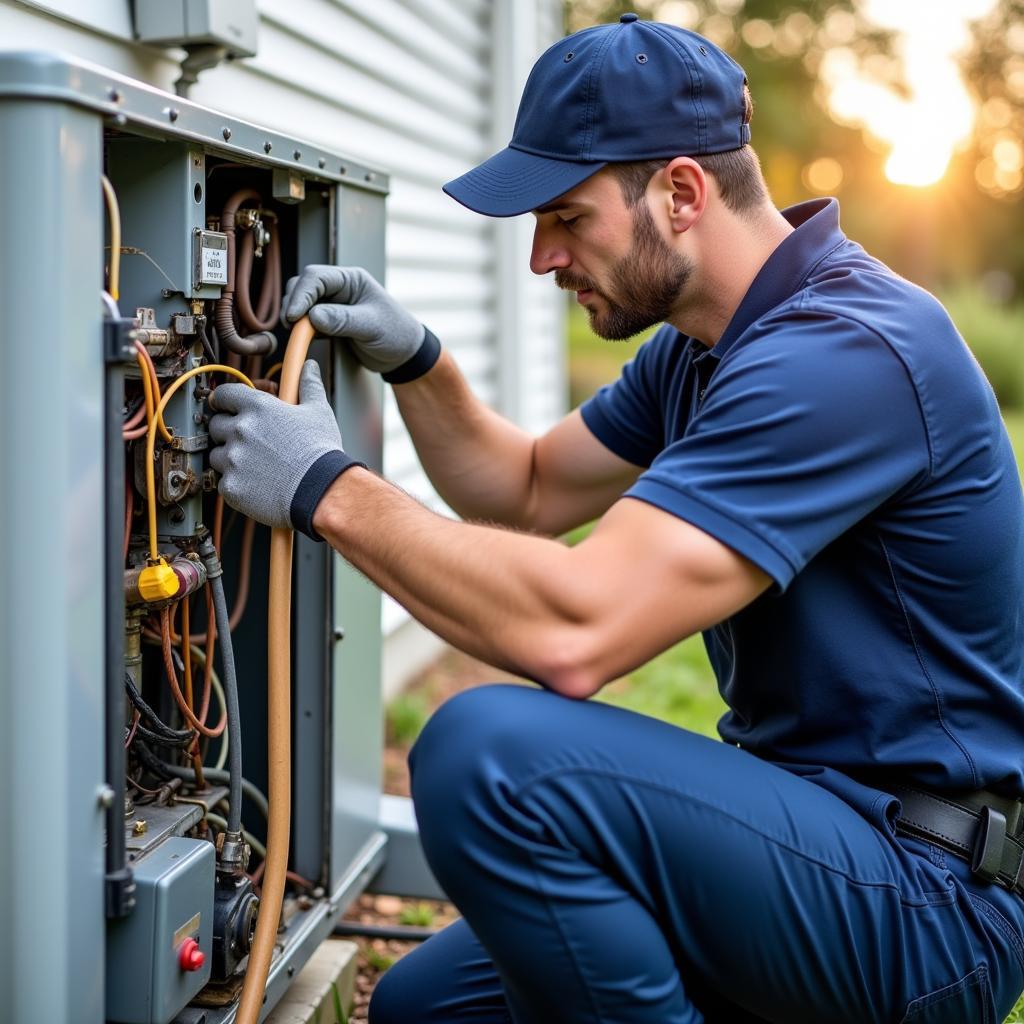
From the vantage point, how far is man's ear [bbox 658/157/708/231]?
1779 mm

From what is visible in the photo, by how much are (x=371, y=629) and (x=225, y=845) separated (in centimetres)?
61

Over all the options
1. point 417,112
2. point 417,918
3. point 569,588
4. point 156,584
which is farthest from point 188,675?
point 417,112

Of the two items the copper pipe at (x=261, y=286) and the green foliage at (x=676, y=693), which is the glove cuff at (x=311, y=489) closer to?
the copper pipe at (x=261, y=286)

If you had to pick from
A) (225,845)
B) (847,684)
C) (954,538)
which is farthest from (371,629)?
(954,538)

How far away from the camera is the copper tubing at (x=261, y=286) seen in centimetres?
181

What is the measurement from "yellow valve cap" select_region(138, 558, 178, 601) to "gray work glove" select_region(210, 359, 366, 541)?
15 centimetres

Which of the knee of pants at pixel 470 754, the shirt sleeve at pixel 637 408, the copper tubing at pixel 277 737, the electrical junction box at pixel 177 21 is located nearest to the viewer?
the knee of pants at pixel 470 754

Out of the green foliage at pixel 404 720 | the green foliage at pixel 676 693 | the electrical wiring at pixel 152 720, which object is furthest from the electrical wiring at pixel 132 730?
the green foliage at pixel 676 693

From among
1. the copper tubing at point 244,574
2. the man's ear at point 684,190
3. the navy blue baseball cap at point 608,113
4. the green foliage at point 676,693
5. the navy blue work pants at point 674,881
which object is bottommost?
the green foliage at point 676,693

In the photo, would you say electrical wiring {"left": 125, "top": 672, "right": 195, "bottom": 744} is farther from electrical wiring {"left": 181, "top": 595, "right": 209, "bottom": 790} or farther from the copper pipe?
the copper pipe

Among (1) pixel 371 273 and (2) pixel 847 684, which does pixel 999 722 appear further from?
(1) pixel 371 273

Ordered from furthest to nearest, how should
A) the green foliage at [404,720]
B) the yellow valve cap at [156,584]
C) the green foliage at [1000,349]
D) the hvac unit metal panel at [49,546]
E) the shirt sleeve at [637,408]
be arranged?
the green foliage at [1000,349] → the green foliage at [404,720] → the shirt sleeve at [637,408] → the yellow valve cap at [156,584] → the hvac unit metal panel at [49,546]

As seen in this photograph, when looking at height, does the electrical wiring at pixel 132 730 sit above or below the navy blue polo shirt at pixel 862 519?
below

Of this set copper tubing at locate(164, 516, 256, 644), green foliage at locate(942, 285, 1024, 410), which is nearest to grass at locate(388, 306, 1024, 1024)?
copper tubing at locate(164, 516, 256, 644)
